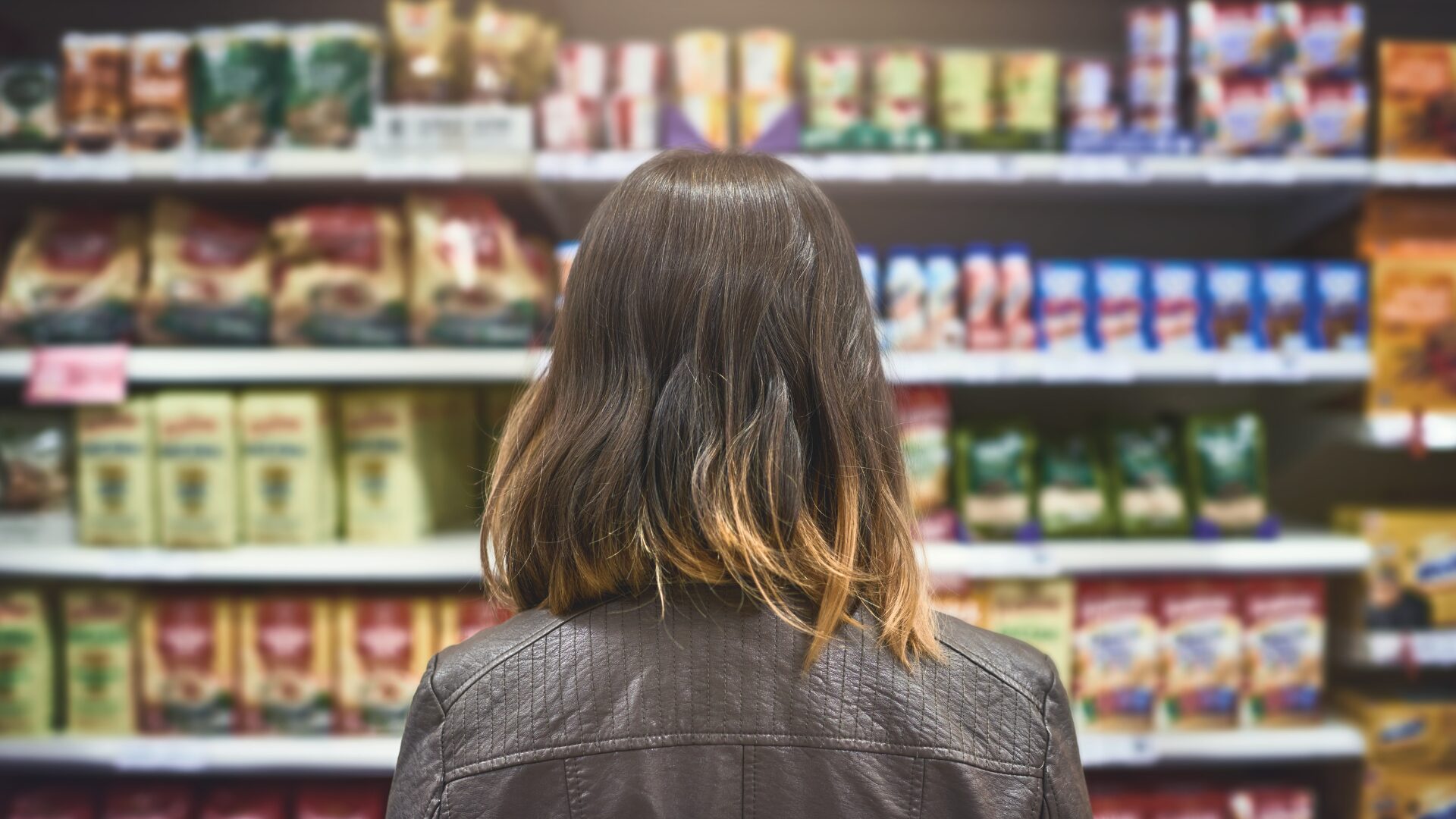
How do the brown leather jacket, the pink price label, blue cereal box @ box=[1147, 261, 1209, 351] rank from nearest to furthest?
the brown leather jacket
the pink price label
blue cereal box @ box=[1147, 261, 1209, 351]

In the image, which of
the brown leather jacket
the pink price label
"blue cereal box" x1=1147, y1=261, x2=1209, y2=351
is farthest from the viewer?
"blue cereal box" x1=1147, y1=261, x2=1209, y2=351

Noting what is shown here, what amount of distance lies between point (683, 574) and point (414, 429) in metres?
1.48

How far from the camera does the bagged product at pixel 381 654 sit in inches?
78.4

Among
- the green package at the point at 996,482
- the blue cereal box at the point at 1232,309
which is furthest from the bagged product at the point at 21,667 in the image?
the blue cereal box at the point at 1232,309

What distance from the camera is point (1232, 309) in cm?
204

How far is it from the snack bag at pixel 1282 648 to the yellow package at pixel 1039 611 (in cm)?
42

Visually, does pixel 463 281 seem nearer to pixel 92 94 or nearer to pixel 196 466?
pixel 196 466

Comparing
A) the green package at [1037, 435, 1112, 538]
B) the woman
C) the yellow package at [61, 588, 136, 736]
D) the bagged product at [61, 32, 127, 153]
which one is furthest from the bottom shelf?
the woman

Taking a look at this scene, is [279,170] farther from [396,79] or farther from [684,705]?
[684,705]

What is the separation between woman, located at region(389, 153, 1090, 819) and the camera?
2.29 feet

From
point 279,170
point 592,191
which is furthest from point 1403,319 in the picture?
point 279,170

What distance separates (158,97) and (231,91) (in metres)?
0.15

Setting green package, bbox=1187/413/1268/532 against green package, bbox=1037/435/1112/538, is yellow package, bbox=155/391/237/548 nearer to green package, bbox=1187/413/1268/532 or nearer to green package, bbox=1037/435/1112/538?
green package, bbox=1037/435/1112/538

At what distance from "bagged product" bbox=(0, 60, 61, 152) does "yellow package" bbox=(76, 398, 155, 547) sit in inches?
22.9
